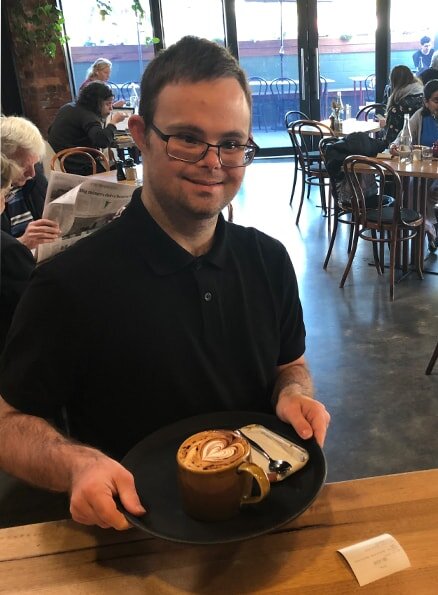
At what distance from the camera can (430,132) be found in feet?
14.5

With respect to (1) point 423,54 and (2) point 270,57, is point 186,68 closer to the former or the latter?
(1) point 423,54

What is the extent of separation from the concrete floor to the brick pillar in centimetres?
345

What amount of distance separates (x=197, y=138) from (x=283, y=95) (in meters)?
8.49

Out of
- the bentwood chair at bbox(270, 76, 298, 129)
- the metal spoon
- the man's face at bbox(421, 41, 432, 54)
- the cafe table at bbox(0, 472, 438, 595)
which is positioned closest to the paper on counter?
the cafe table at bbox(0, 472, 438, 595)

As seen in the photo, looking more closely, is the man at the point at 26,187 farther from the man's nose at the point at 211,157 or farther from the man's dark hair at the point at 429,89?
the man's dark hair at the point at 429,89

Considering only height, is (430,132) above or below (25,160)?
below

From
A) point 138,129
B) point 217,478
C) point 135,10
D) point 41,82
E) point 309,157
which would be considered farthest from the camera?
point 135,10

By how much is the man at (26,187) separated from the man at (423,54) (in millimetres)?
6285

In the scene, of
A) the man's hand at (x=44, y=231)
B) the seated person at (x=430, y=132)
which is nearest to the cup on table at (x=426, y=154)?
the seated person at (x=430, y=132)

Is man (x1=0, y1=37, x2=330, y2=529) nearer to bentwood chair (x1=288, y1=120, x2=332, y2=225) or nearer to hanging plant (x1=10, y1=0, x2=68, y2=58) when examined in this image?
bentwood chair (x1=288, y1=120, x2=332, y2=225)

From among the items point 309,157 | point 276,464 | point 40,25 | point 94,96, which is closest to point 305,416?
point 276,464

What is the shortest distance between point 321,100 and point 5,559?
27.4ft

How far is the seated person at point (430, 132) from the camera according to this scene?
14.0ft

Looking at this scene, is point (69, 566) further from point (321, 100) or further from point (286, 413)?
point (321, 100)
